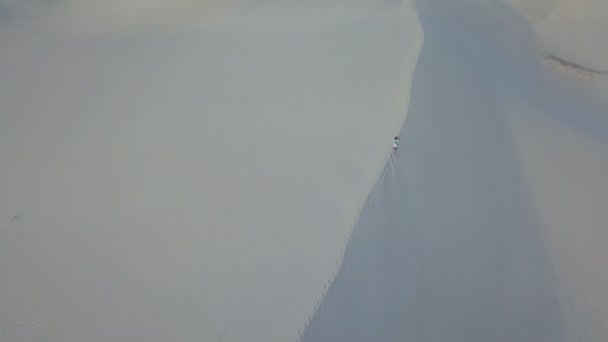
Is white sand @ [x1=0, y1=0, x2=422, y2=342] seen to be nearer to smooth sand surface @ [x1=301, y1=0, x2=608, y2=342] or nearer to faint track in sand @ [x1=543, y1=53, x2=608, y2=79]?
smooth sand surface @ [x1=301, y1=0, x2=608, y2=342]

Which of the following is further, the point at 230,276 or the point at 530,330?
the point at 230,276

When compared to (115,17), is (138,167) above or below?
below

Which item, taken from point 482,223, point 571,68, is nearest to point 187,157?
point 482,223

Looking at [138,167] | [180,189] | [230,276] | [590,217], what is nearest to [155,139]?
[138,167]

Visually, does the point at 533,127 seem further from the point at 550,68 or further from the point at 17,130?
the point at 17,130

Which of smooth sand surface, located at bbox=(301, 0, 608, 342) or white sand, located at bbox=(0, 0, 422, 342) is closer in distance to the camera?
smooth sand surface, located at bbox=(301, 0, 608, 342)

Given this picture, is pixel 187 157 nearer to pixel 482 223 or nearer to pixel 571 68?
pixel 482 223

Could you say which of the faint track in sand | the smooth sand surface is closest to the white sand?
the smooth sand surface
